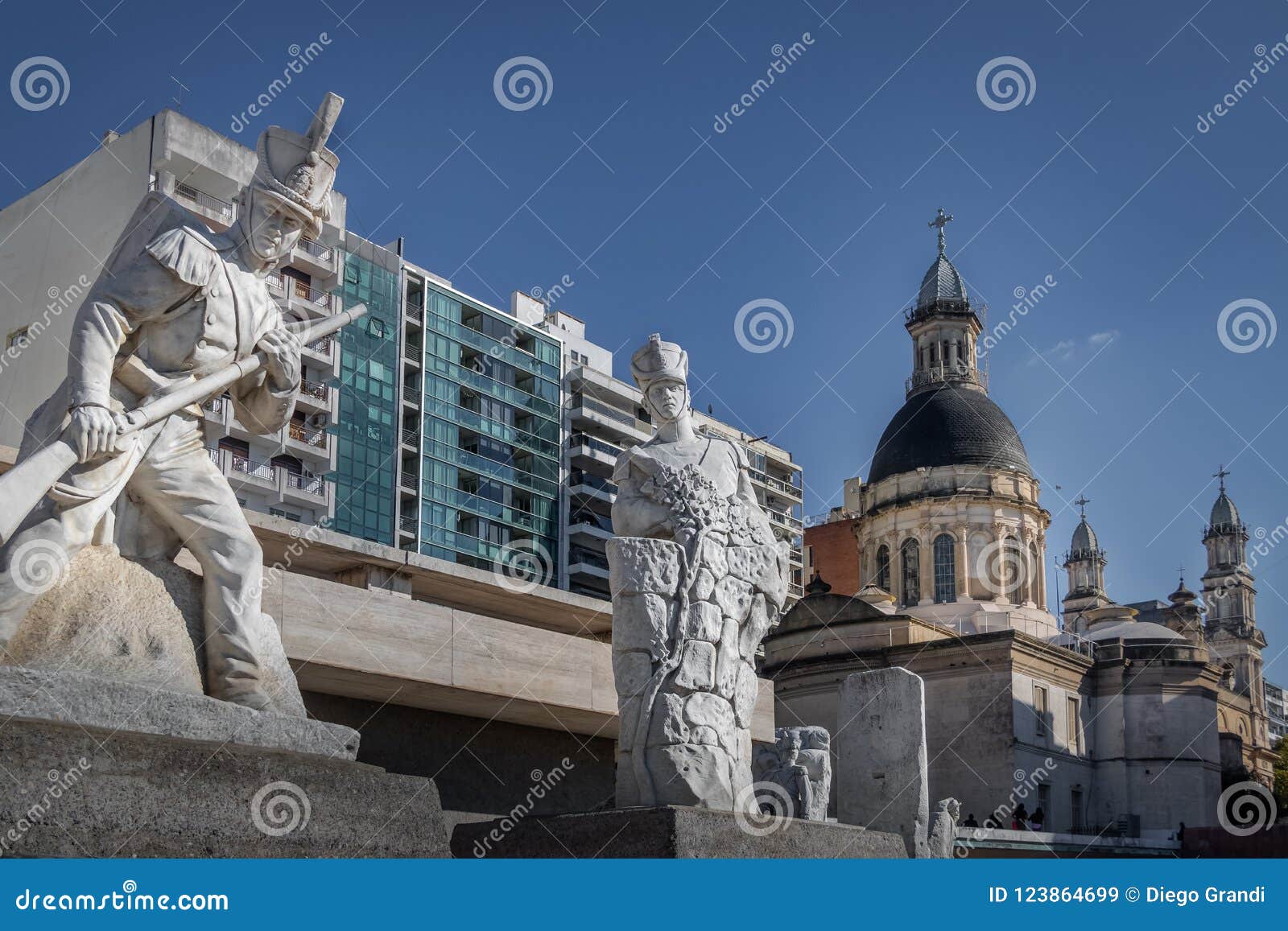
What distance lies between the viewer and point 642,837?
6832mm

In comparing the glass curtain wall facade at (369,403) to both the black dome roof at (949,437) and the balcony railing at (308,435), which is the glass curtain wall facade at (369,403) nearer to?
the balcony railing at (308,435)

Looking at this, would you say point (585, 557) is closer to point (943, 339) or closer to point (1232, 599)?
point (943, 339)

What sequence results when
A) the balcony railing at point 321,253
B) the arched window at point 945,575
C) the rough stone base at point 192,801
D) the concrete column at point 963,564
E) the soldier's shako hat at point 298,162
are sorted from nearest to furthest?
the rough stone base at point 192,801 < the soldier's shako hat at point 298,162 < the balcony railing at point 321,253 < the concrete column at point 963,564 < the arched window at point 945,575

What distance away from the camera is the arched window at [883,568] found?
207ft

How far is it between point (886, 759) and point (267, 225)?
6.56 metres

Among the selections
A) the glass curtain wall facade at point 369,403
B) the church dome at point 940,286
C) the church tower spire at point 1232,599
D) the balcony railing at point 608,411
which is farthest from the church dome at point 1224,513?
the glass curtain wall facade at point 369,403

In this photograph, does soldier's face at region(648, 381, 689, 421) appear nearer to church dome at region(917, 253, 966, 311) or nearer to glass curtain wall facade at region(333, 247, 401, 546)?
glass curtain wall facade at region(333, 247, 401, 546)

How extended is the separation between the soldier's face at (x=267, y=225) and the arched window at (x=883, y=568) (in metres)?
58.3

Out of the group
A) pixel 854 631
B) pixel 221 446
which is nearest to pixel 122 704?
pixel 221 446

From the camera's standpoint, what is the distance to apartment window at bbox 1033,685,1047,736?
50.8 metres

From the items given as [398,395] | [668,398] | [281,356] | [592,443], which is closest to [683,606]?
[668,398]

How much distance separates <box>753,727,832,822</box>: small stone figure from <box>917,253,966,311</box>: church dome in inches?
2497

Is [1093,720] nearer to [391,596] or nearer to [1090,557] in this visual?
[1090,557]

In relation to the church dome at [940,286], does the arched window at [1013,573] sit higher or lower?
lower
